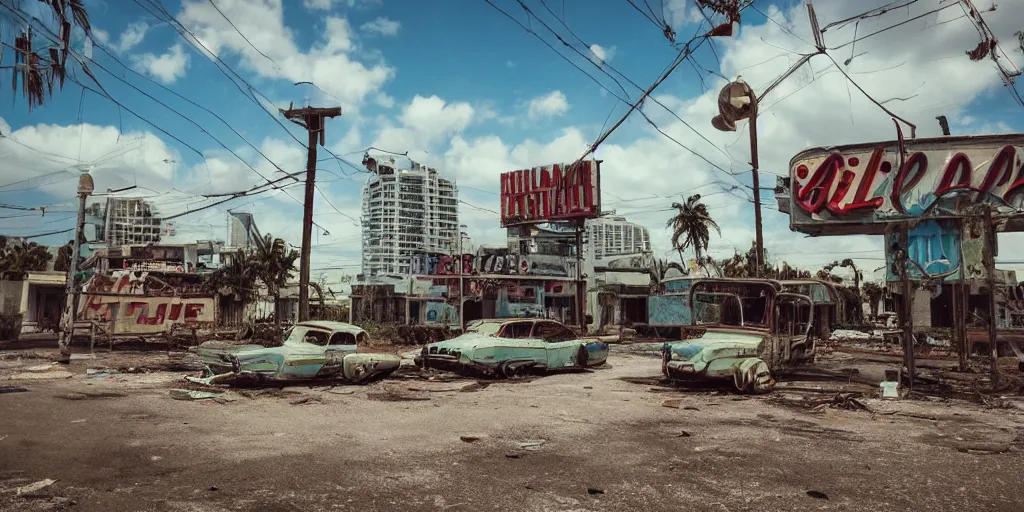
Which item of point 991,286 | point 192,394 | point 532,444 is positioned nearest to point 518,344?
point 192,394

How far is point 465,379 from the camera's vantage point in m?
14.5

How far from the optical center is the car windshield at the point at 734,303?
525 inches

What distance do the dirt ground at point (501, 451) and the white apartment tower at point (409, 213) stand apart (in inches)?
2835

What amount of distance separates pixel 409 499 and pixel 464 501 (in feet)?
1.57

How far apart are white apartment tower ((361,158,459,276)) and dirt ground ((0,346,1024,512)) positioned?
7202cm

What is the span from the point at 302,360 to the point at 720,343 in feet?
28.4

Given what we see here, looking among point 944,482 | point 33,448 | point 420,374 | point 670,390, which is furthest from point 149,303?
point 944,482

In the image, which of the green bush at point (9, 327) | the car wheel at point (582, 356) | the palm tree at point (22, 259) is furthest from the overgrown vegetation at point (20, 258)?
the car wheel at point (582, 356)

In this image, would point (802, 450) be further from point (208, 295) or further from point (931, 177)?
point (208, 295)

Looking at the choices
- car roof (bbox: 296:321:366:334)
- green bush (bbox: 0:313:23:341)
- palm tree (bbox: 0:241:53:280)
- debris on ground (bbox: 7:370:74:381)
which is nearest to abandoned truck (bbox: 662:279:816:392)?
car roof (bbox: 296:321:366:334)

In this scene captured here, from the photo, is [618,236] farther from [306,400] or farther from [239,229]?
[306,400]

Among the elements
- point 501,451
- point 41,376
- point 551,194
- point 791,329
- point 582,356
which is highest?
point 551,194

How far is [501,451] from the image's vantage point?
23.7ft

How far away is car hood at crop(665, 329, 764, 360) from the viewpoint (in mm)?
12508
